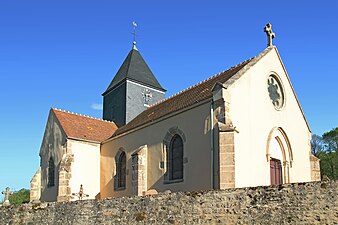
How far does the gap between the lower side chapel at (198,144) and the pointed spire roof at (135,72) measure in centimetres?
486

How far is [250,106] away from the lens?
16.7m

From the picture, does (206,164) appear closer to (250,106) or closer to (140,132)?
(250,106)

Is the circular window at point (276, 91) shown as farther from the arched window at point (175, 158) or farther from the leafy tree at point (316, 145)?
the leafy tree at point (316, 145)

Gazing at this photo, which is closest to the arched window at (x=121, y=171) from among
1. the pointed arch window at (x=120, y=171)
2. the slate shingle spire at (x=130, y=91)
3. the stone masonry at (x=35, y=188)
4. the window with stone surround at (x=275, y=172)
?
the pointed arch window at (x=120, y=171)

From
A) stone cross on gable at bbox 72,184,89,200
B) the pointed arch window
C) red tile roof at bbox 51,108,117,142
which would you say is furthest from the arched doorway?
red tile roof at bbox 51,108,117,142

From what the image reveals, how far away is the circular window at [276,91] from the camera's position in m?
18.5

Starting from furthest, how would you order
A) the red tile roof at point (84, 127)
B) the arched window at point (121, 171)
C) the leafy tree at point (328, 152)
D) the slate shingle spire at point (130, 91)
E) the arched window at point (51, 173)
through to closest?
the leafy tree at point (328, 152) → the slate shingle spire at point (130, 91) → the arched window at point (51, 173) → the red tile roof at point (84, 127) → the arched window at point (121, 171)

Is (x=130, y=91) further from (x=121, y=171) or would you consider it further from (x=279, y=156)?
(x=279, y=156)

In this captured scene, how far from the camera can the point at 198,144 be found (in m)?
16.6

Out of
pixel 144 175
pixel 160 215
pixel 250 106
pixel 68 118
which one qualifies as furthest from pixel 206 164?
pixel 68 118

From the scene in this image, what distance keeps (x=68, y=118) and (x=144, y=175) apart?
9277 millimetres

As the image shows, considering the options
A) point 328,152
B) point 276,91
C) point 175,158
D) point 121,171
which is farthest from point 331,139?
point 175,158

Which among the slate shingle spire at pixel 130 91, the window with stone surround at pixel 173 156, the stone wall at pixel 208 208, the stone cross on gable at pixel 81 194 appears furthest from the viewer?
the slate shingle spire at pixel 130 91

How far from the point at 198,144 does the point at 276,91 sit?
17.7 ft
